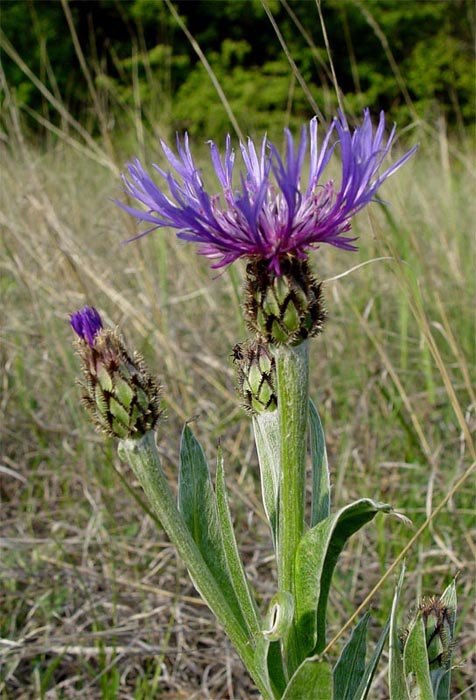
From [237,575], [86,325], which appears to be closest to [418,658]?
[237,575]

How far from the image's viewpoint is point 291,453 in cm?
87

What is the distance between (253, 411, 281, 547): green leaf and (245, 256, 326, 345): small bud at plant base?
17 centimetres

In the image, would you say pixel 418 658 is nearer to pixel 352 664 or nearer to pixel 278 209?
pixel 352 664

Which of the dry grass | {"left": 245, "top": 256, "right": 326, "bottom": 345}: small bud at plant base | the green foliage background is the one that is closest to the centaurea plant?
{"left": 245, "top": 256, "right": 326, "bottom": 345}: small bud at plant base

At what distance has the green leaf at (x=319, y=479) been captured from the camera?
0.96 m

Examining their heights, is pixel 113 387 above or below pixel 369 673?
above

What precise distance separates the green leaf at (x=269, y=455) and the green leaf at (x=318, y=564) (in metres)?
0.13

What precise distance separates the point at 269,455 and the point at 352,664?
0.33m

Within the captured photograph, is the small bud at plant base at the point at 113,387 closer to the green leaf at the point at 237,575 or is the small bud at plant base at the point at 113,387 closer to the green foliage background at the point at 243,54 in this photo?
the green leaf at the point at 237,575

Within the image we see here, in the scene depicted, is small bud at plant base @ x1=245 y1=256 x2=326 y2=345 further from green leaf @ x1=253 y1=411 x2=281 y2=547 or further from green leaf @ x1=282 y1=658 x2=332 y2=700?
green leaf @ x1=282 y1=658 x2=332 y2=700

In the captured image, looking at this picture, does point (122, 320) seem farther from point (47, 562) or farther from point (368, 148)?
point (368, 148)

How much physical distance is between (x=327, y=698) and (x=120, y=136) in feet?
15.5

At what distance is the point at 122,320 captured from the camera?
2602 millimetres

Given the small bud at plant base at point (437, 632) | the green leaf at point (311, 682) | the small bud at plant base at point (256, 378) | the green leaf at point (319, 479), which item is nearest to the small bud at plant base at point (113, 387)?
the small bud at plant base at point (256, 378)
